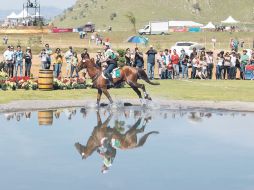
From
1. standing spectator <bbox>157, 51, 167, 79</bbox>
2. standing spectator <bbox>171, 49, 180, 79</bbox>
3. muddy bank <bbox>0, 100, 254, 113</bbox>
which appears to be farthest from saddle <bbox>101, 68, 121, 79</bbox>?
standing spectator <bbox>171, 49, 180, 79</bbox>

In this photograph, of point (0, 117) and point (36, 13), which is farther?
point (36, 13)

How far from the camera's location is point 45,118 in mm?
25719

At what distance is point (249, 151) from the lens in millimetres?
19469

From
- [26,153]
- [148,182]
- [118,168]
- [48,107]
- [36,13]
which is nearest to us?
[148,182]

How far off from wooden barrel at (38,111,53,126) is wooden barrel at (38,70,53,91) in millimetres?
5745

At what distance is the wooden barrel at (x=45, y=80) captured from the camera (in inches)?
1292

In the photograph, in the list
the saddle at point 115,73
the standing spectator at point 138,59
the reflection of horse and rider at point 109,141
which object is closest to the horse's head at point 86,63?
the saddle at point 115,73

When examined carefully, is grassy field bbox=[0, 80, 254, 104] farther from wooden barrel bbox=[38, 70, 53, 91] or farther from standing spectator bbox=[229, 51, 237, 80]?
standing spectator bbox=[229, 51, 237, 80]

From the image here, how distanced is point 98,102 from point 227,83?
43.2ft

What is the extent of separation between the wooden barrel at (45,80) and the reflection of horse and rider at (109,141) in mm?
8458

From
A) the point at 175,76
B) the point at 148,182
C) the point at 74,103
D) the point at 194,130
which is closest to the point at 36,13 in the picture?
the point at 175,76

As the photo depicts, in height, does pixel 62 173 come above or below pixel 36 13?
below

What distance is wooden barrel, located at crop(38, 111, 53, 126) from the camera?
80.5 feet

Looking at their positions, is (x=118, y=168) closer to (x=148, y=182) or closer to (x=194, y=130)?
(x=148, y=182)
